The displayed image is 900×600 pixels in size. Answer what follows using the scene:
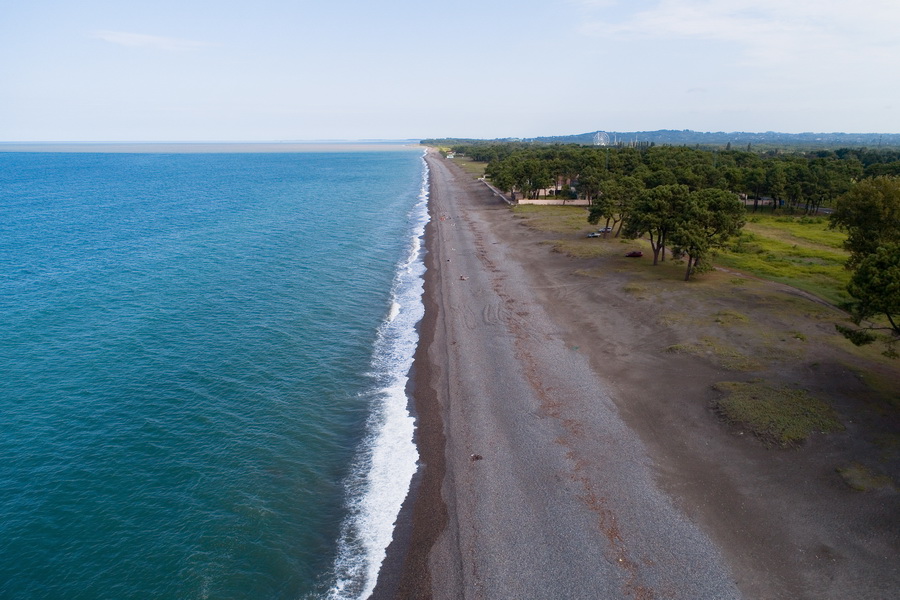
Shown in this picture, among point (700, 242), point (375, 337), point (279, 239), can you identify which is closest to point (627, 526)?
point (375, 337)

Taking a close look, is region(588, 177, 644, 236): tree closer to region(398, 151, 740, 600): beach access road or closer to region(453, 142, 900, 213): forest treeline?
region(453, 142, 900, 213): forest treeline

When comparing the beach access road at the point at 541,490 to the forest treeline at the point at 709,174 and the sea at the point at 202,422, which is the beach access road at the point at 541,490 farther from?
the forest treeline at the point at 709,174

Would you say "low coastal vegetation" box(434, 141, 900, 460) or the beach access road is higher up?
"low coastal vegetation" box(434, 141, 900, 460)

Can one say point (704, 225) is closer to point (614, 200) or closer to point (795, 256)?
point (795, 256)

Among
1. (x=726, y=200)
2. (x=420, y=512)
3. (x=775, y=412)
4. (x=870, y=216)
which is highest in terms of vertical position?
(x=726, y=200)

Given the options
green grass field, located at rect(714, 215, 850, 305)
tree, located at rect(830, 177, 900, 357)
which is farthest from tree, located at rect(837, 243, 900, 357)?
green grass field, located at rect(714, 215, 850, 305)

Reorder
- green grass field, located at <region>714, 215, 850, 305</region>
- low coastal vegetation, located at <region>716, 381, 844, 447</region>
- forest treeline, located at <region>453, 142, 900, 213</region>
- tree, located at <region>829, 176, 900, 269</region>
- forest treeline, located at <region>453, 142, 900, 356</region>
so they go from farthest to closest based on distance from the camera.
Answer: forest treeline, located at <region>453, 142, 900, 213</region> < green grass field, located at <region>714, 215, 850, 305</region> < tree, located at <region>829, 176, 900, 269</region> < forest treeline, located at <region>453, 142, 900, 356</region> < low coastal vegetation, located at <region>716, 381, 844, 447</region>

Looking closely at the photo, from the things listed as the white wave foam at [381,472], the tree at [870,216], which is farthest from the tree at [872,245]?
A: the white wave foam at [381,472]

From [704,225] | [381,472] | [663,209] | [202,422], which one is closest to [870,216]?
[704,225]
